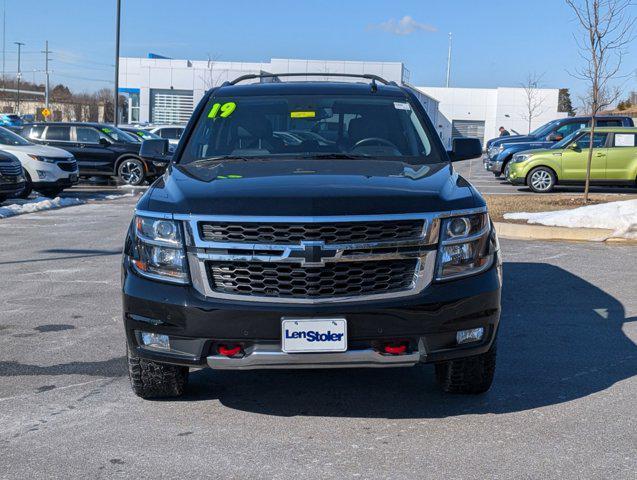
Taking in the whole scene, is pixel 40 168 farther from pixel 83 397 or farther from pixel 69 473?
pixel 69 473

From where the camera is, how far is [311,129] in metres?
5.92

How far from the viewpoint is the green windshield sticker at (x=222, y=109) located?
6082 mm

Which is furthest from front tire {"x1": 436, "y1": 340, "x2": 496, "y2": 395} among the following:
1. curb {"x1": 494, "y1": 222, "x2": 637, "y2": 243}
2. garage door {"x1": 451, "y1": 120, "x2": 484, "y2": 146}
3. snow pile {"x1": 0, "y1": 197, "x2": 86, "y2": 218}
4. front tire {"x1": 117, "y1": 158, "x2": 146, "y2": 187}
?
garage door {"x1": 451, "y1": 120, "x2": 484, "y2": 146}

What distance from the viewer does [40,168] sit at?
757 inches

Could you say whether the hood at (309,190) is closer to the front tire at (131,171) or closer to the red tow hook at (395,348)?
the red tow hook at (395,348)

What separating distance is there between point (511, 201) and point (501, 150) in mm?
10006

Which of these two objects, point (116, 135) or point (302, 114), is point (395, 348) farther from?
point (116, 135)

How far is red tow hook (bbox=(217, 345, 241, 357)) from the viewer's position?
14.2ft

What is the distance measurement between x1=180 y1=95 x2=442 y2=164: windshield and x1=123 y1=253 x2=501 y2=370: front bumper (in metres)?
1.43

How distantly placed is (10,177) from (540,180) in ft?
40.7

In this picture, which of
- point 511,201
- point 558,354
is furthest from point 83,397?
point 511,201

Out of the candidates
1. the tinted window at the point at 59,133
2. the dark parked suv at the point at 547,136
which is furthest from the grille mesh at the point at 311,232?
the dark parked suv at the point at 547,136

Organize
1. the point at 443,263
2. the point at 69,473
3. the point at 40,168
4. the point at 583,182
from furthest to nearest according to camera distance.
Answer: the point at 583,182
the point at 40,168
the point at 443,263
the point at 69,473

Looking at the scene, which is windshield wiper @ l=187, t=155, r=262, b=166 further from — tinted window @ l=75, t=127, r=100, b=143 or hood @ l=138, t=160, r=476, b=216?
tinted window @ l=75, t=127, r=100, b=143
